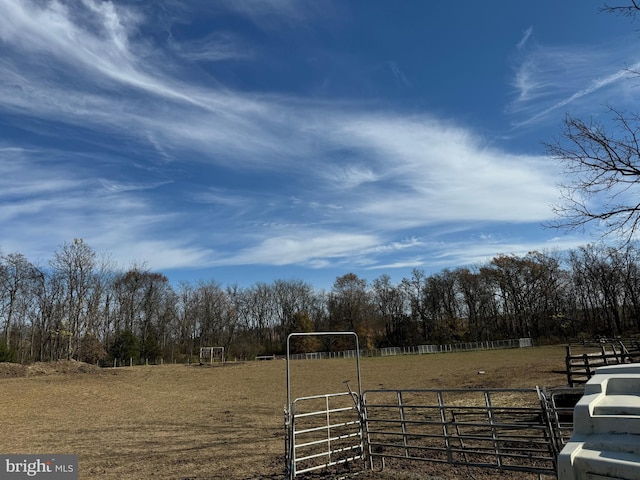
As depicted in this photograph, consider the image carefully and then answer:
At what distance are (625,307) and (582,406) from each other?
79331 millimetres

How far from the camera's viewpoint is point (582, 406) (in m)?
3.08

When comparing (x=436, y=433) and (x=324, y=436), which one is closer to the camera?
(x=436, y=433)

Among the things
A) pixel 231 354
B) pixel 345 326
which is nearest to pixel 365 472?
pixel 231 354

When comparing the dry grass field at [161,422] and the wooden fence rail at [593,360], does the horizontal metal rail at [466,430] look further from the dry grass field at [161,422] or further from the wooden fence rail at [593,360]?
the wooden fence rail at [593,360]

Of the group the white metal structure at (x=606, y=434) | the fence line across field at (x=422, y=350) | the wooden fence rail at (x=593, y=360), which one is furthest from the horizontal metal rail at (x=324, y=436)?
the fence line across field at (x=422, y=350)

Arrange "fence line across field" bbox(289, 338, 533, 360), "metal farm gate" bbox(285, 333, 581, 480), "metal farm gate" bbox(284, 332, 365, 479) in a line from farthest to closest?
"fence line across field" bbox(289, 338, 533, 360) < "metal farm gate" bbox(284, 332, 365, 479) < "metal farm gate" bbox(285, 333, 581, 480)

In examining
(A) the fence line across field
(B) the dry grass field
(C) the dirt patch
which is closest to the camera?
(B) the dry grass field

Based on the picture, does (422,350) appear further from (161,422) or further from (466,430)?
(466,430)

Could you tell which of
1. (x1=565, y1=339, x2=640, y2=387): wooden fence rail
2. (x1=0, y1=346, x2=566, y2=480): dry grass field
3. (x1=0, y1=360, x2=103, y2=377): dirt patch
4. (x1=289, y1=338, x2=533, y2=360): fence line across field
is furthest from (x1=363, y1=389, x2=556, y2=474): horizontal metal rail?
(x1=289, y1=338, x2=533, y2=360): fence line across field

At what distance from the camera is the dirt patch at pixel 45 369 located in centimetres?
3033

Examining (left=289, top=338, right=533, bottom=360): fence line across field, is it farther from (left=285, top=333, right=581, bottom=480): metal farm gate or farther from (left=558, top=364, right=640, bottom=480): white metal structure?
(left=558, top=364, right=640, bottom=480): white metal structure

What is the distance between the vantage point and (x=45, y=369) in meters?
31.8

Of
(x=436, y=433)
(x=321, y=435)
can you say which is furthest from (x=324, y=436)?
(x=436, y=433)

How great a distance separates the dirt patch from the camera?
99.5 feet
